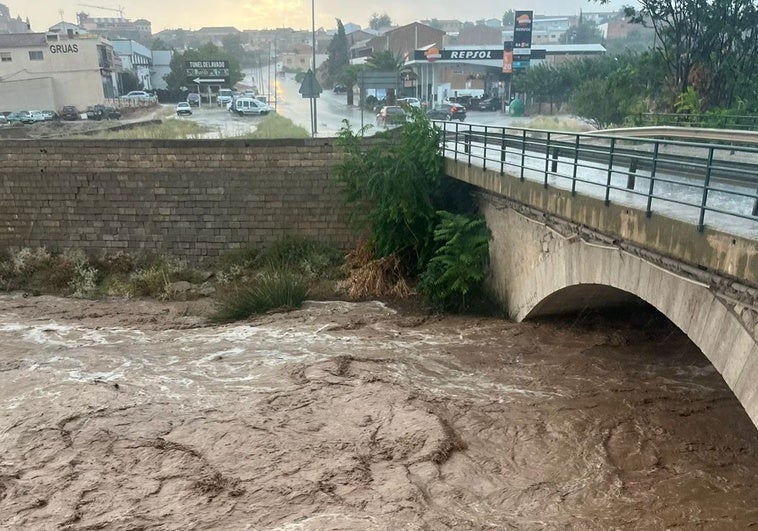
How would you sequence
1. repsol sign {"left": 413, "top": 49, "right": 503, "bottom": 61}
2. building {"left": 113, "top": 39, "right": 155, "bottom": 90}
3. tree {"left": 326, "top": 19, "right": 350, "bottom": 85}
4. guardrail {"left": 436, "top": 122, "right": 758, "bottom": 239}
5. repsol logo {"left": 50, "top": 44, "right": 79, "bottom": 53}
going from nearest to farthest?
1. guardrail {"left": 436, "top": 122, "right": 758, "bottom": 239}
2. repsol logo {"left": 50, "top": 44, "right": 79, "bottom": 53}
3. repsol sign {"left": 413, "top": 49, "right": 503, "bottom": 61}
4. building {"left": 113, "top": 39, "right": 155, "bottom": 90}
5. tree {"left": 326, "top": 19, "right": 350, "bottom": 85}

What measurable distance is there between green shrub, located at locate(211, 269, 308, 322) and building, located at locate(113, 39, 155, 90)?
55.8m

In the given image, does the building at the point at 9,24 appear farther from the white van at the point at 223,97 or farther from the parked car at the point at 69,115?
the parked car at the point at 69,115

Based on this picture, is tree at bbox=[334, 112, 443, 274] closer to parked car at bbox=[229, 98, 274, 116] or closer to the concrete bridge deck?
the concrete bridge deck

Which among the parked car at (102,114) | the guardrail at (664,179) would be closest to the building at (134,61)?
the parked car at (102,114)

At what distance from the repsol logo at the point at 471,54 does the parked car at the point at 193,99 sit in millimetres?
21051

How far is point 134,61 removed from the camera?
Result: 65.3 metres

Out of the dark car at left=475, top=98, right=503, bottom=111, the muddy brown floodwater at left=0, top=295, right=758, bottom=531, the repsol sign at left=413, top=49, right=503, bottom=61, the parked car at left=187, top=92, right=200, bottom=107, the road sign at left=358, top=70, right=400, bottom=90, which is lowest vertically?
the muddy brown floodwater at left=0, top=295, right=758, bottom=531

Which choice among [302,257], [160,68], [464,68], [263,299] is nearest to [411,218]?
[263,299]

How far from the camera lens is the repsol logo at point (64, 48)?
151 feet

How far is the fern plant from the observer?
482 inches

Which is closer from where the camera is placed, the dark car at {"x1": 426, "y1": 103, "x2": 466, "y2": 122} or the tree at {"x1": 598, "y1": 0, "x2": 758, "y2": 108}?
the tree at {"x1": 598, "y1": 0, "x2": 758, "y2": 108}

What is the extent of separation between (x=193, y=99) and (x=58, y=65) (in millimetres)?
10355

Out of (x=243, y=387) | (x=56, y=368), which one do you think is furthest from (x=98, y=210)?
(x=243, y=387)

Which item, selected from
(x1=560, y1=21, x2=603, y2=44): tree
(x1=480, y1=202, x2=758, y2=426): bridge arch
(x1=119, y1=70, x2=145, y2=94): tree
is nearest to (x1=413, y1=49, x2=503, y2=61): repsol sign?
(x1=119, y1=70, x2=145, y2=94): tree
